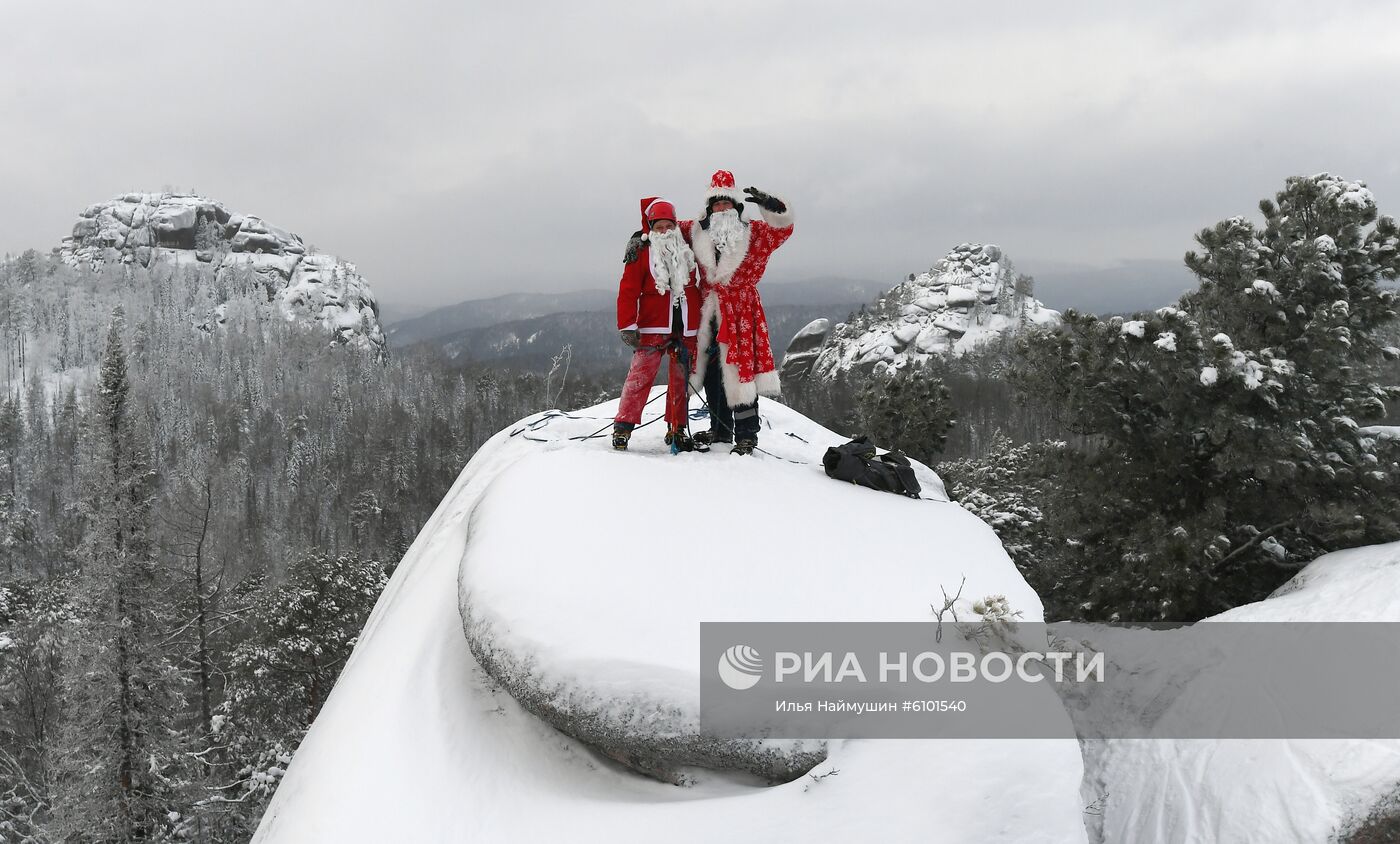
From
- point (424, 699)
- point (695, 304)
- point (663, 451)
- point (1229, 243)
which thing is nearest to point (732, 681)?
point (424, 699)

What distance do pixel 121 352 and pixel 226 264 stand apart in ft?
616

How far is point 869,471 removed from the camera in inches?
256

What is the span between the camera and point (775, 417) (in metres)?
8.55

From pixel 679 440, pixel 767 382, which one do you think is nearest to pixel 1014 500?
pixel 767 382

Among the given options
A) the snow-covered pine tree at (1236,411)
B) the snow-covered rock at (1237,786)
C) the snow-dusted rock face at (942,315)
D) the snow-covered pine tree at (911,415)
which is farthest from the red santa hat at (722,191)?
the snow-dusted rock face at (942,315)

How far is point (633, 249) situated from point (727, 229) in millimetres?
812

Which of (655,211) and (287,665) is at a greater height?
(655,211)

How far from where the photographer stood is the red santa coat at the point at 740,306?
6.38m

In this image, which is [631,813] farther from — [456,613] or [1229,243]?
[1229,243]

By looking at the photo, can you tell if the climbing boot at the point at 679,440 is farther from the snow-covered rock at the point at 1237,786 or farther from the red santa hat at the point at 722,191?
the snow-covered rock at the point at 1237,786

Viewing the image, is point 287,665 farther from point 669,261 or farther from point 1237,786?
point 1237,786

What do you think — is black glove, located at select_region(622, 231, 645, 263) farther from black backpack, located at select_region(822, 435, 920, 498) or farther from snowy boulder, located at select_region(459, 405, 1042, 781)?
black backpack, located at select_region(822, 435, 920, 498)

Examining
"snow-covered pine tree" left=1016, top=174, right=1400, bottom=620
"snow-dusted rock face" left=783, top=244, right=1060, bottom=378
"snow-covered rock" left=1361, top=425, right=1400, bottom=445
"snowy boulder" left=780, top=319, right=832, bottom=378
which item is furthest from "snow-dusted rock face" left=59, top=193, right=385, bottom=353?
"snow-covered rock" left=1361, top=425, right=1400, bottom=445

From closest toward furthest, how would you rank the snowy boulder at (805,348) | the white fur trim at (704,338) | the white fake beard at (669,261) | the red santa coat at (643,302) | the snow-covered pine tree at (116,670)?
the white fake beard at (669,261) < the red santa coat at (643,302) < the white fur trim at (704,338) < the snow-covered pine tree at (116,670) < the snowy boulder at (805,348)
